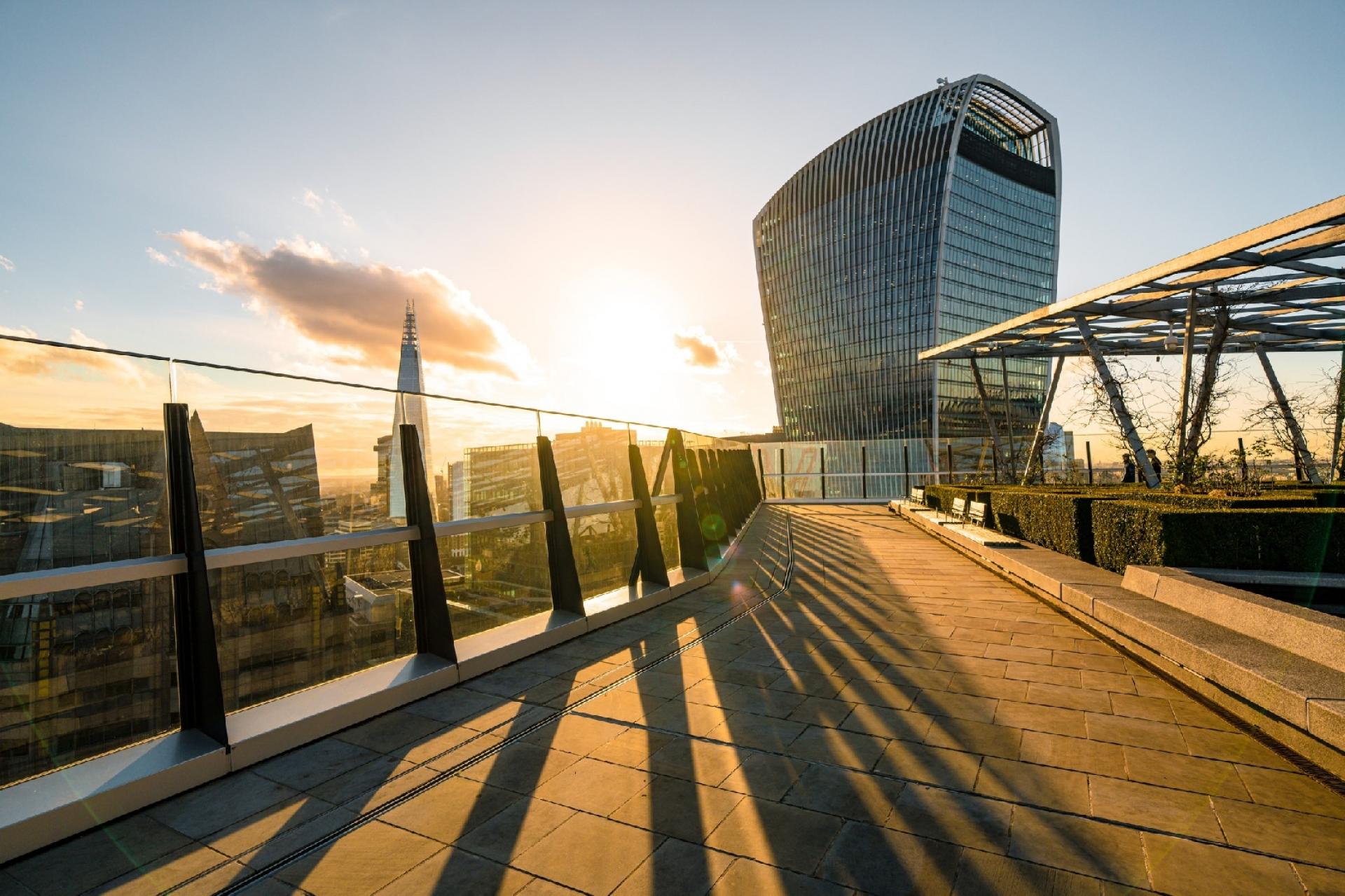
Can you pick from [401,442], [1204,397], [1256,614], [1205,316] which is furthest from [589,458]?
[1205,316]

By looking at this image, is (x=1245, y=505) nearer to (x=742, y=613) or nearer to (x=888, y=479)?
(x=742, y=613)

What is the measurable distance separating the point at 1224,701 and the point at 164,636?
6643mm

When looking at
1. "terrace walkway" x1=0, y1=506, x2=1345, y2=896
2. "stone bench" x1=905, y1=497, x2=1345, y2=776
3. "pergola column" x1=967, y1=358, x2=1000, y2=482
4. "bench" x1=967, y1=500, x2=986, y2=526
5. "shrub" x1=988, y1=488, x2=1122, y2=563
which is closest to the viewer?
"terrace walkway" x1=0, y1=506, x2=1345, y2=896

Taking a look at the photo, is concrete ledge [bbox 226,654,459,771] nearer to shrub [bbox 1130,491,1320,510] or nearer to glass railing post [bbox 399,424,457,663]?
glass railing post [bbox 399,424,457,663]

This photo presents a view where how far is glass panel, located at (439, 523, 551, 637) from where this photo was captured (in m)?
5.24

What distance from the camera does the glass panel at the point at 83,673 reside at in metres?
2.85

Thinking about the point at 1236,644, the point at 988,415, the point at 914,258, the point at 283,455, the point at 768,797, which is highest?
the point at 914,258

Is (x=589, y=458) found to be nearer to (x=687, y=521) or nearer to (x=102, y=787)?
(x=687, y=521)

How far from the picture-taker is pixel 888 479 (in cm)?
2897

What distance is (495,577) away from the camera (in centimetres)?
571

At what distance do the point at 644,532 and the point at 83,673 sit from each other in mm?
5742

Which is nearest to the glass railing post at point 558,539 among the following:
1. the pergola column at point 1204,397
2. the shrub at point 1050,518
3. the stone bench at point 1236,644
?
the stone bench at point 1236,644

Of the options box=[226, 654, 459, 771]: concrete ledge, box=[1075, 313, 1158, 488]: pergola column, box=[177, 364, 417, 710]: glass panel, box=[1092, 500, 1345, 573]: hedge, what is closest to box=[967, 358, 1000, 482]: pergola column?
box=[1075, 313, 1158, 488]: pergola column

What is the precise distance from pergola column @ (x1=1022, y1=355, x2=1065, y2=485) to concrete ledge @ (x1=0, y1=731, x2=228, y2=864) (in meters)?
19.0
